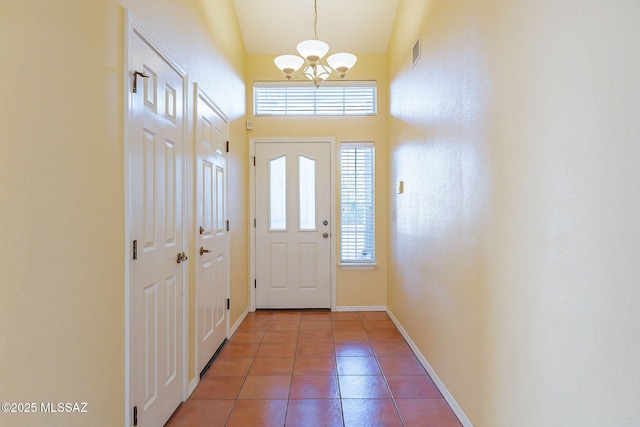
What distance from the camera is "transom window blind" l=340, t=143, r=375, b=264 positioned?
174 inches

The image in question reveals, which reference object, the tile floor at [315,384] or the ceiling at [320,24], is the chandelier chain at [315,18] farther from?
the tile floor at [315,384]

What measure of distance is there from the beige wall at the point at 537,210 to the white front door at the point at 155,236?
5.37ft

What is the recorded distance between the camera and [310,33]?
4.12 m

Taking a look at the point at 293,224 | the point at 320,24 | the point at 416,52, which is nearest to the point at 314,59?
the point at 416,52

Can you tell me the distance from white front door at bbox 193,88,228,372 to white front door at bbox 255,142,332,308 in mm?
1048

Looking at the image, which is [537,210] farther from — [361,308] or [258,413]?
[361,308]

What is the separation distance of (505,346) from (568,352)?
0.40 m

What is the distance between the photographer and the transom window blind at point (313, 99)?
441 cm

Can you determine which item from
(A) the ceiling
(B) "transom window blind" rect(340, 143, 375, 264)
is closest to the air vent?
(A) the ceiling

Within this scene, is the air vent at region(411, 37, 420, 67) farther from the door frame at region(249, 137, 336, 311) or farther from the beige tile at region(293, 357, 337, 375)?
the beige tile at region(293, 357, 337, 375)

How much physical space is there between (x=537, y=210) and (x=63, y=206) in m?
1.64

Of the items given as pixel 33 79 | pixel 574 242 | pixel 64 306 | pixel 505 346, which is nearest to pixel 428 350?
pixel 505 346

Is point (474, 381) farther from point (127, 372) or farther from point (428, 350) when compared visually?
point (127, 372)

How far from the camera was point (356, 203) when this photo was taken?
4418mm
